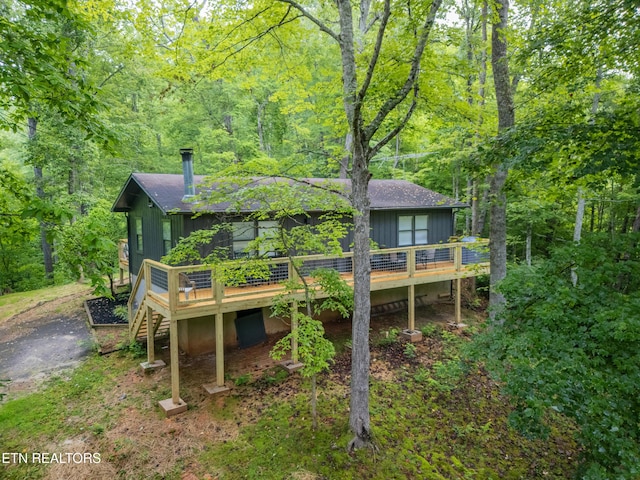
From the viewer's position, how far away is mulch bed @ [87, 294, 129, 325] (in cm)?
1208

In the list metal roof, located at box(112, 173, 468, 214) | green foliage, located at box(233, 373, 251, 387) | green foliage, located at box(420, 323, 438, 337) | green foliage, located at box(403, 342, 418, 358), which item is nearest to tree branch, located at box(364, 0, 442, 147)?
metal roof, located at box(112, 173, 468, 214)

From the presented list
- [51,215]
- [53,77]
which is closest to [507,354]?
[51,215]

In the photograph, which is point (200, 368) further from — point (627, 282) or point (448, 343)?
point (627, 282)

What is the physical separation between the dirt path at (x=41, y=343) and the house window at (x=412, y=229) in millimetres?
10321

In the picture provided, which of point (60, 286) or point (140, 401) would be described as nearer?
point (140, 401)

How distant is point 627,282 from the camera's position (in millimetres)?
4863

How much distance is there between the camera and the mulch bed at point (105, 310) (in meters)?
12.1

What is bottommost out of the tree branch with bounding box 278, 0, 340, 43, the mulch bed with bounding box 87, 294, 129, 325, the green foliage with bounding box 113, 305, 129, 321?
the mulch bed with bounding box 87, 294, 129, 325

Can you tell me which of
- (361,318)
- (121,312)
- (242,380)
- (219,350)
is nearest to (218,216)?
(219,350)

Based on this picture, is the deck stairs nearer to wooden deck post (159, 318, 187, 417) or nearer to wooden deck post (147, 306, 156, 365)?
wooden deck post (147, 306, 156, 365)

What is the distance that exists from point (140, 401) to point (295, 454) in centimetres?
369

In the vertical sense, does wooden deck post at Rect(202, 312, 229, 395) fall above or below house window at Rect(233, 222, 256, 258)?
below

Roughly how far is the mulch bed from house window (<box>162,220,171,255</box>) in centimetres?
335

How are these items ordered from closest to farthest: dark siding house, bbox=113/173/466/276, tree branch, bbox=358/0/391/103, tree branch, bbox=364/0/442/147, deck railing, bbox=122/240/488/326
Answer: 1. tree branch, bbox=358/0/391/103
2. tree branch, bbox=364/0/442/147
3. deck railing, bbox=122/240/488/326
4. dark siding house, bbox=113/173/466/276
